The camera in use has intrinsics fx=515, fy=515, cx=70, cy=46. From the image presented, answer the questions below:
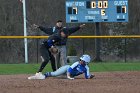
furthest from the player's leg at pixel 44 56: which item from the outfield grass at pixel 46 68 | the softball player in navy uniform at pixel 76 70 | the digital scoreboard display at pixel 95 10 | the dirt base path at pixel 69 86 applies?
the digital scoreboard display at pixel 95 10

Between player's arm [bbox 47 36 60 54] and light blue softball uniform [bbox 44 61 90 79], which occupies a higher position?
player's arm [bbox 47 36 60 54]

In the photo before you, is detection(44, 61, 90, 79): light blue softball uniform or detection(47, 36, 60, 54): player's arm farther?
detection(47, 36, 60, 54): player's arm

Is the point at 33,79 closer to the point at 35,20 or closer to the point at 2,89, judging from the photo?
the point at 2,89

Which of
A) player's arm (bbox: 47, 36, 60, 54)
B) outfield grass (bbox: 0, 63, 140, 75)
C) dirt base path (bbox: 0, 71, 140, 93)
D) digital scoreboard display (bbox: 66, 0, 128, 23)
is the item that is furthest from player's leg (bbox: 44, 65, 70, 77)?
digital scoreboard display (bbox: 66, 0, 128, 23)

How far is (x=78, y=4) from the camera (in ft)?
90.8

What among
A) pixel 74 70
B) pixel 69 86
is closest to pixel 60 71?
pixel 74 70

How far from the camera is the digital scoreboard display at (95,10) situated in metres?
27.8

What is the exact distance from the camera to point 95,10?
1094 inches

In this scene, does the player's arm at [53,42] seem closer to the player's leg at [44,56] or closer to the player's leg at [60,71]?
the player's leg at [44,56]

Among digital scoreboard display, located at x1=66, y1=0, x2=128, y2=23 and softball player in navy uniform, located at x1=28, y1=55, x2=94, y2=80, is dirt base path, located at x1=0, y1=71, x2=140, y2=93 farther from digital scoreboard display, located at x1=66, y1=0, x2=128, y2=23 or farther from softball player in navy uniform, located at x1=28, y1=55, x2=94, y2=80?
digital scoreboard display, located at x1=66, y1=0, x2=128, y2=23

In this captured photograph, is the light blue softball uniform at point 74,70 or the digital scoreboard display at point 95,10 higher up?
the digital scoreboard display at point 95,10

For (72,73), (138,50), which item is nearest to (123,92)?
(72,73)

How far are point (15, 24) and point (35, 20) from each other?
178 cm

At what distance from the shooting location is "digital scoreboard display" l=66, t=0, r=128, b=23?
91.1 ft
